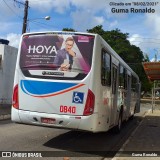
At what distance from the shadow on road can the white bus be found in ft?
2.46

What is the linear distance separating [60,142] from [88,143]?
0.94 metres

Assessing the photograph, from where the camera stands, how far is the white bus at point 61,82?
31.9 ft

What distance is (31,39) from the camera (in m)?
10.6

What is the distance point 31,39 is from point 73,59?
147 cm

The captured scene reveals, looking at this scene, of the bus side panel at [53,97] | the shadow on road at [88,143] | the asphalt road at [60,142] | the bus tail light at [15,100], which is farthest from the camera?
the shadow on road at [88,143]

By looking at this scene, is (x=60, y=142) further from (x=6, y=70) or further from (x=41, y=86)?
(x=6, y=70)

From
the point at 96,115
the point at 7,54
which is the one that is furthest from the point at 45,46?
the point at 7,54

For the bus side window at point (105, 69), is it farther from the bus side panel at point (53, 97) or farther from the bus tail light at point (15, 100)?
the bus tail light at point (15, 100)

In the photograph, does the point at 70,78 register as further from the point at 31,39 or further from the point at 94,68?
the point at 31,39

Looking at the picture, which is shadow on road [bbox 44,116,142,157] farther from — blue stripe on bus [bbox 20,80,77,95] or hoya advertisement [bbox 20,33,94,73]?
hoya advertisement [bbox 20,33,94,73]

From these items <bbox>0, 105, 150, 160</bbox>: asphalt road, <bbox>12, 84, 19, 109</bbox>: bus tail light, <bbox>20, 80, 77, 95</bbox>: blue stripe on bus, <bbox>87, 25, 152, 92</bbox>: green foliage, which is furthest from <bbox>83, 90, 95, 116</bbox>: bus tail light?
<bbox>87, 25, 152, 92</bbox>: green foliage

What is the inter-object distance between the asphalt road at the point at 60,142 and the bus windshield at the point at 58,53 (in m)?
2.04

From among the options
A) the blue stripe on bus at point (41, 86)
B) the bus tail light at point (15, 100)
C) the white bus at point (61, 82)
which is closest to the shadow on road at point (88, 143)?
the white bus at point (61, 82)

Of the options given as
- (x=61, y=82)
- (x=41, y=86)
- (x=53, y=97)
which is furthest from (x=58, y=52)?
(x=53, y=97)
